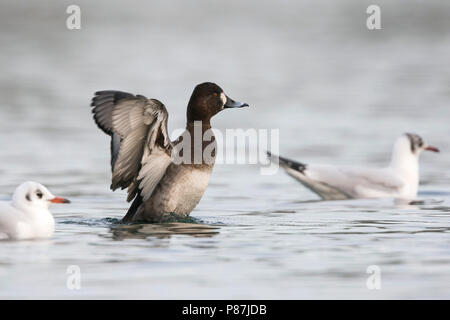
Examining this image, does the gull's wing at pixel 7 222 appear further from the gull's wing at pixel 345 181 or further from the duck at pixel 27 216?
the gull's wing at pixel 345 181

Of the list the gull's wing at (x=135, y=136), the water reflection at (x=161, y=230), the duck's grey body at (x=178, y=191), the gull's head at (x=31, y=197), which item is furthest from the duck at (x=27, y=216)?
the duck's grey body at (x=178, y=191)

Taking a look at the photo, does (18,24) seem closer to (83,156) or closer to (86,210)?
(83,156)

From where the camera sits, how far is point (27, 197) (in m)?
10.2

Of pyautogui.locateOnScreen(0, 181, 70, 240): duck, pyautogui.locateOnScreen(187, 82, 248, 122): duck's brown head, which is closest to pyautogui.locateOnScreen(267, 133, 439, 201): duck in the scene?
pyautogui.locateOnScreen(187, 82, 248, 122): duck's brown head

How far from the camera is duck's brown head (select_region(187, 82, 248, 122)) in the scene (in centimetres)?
1147

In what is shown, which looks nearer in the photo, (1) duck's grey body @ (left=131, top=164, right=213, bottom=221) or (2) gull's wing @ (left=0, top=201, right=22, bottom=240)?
(2) gull's wing @ (left=0, top=201, right=22, bottom=240)

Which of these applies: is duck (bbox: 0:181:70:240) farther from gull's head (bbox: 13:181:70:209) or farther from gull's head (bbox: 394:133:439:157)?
gull's head (bbox: 394:133:439:157)

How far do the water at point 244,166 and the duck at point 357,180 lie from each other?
0.22m

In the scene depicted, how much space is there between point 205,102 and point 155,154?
3.03ft

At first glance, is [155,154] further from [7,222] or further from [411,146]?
[411,146]

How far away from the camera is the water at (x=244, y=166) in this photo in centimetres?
855

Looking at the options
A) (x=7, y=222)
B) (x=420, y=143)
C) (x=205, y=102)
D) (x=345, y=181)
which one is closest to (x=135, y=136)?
(x=205, y=102)

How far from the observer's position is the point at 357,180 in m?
13.6

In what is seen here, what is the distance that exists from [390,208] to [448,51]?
23.2 m
